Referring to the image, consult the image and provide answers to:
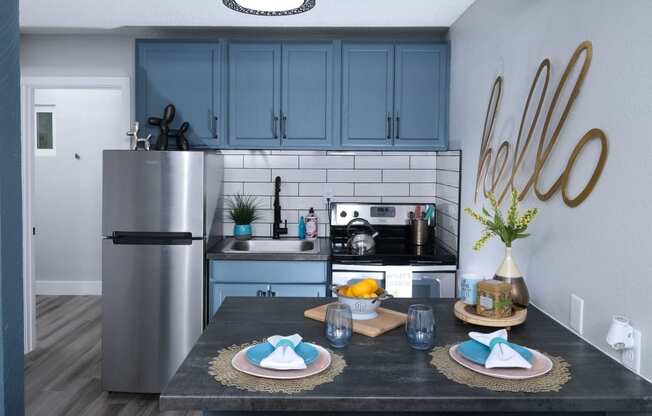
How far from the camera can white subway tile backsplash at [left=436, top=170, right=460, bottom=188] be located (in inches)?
137

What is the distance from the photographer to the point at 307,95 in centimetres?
371

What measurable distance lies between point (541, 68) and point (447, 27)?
5.56 ft

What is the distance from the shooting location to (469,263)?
317cm

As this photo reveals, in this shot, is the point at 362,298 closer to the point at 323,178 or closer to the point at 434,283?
the point at 434,283

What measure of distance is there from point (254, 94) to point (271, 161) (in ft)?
1.86

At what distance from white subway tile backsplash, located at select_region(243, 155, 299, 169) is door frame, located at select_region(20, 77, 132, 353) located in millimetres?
951

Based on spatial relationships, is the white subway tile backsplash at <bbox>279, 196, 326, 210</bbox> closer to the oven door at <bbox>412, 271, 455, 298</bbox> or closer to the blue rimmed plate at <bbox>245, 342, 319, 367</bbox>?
the oven door at <bbox>412, 271, 455, 298</bbox>

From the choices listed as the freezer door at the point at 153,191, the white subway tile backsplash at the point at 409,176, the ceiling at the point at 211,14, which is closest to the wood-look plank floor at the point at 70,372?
the freezer door at the point at 153,191

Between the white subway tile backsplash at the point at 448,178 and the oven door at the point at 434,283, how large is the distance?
562mm

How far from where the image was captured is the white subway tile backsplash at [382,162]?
161 inches

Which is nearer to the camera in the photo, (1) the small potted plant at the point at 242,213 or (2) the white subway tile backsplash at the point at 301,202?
(1) the small potted plant at the point at 242,213

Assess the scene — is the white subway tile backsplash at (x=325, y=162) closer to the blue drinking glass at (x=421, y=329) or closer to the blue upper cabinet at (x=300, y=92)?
the blue upper cabinet at (x=300, y=92)

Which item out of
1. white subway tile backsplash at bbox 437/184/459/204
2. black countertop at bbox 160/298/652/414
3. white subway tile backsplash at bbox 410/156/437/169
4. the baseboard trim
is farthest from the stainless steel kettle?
the baseboard trim

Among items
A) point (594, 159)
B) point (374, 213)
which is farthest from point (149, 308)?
point (594, 159)
